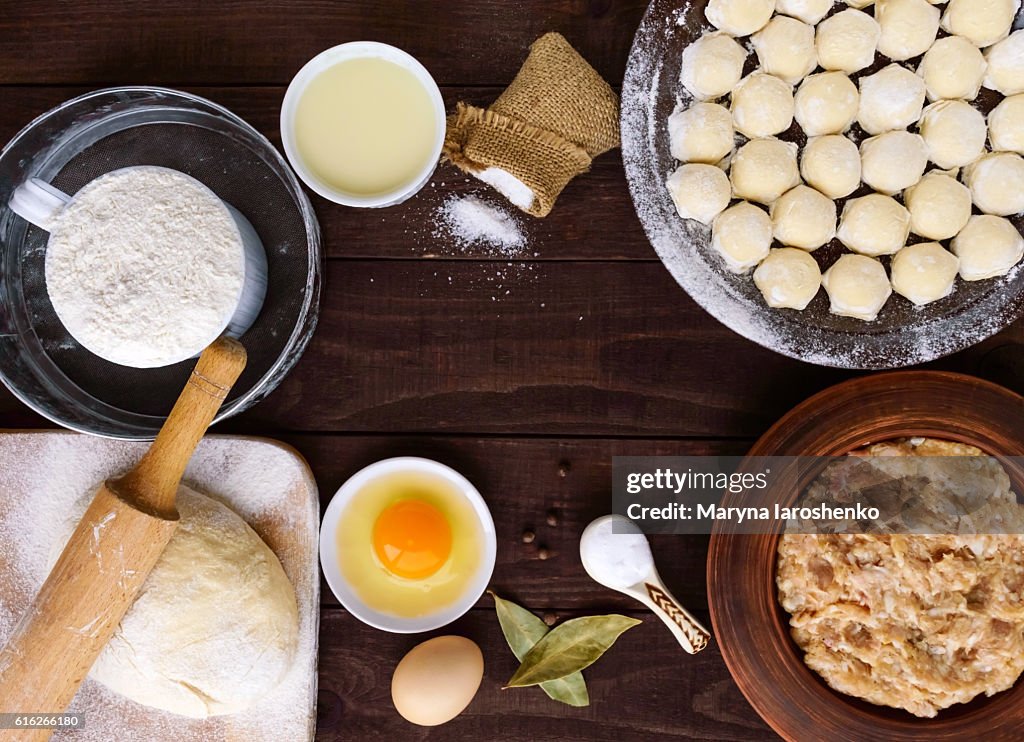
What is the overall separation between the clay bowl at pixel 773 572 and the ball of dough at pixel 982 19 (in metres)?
0.52

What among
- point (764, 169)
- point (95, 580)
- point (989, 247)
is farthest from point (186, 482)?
point (989, 247)

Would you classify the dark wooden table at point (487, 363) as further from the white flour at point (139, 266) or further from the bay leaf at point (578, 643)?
the white flour at point (139, 266)

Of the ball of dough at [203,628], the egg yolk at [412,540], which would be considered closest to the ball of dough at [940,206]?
the egg yolk at [412,540]

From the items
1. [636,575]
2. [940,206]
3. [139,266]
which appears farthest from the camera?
[636,575]

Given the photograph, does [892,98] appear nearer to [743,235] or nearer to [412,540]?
[743,235]

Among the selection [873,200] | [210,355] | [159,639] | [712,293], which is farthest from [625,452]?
[159,639]

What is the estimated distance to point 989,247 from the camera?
44.0 inches

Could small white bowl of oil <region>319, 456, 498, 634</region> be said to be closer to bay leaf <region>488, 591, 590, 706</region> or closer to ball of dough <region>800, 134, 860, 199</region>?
bay leaf <region>488, 591, 590, 706</region>

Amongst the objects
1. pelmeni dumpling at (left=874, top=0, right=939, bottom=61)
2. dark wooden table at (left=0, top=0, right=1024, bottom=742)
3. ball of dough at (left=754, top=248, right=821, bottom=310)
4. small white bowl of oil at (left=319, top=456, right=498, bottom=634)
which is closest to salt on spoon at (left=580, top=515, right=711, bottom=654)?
dark wooden table at (left=0, top=0, right=1024, bottom=742)

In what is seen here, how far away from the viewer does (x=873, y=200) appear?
3.75 feet

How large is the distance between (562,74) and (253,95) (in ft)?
1.78

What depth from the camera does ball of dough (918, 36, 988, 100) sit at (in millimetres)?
1143

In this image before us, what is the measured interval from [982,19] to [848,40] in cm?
20

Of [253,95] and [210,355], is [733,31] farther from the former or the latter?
[210,355]
